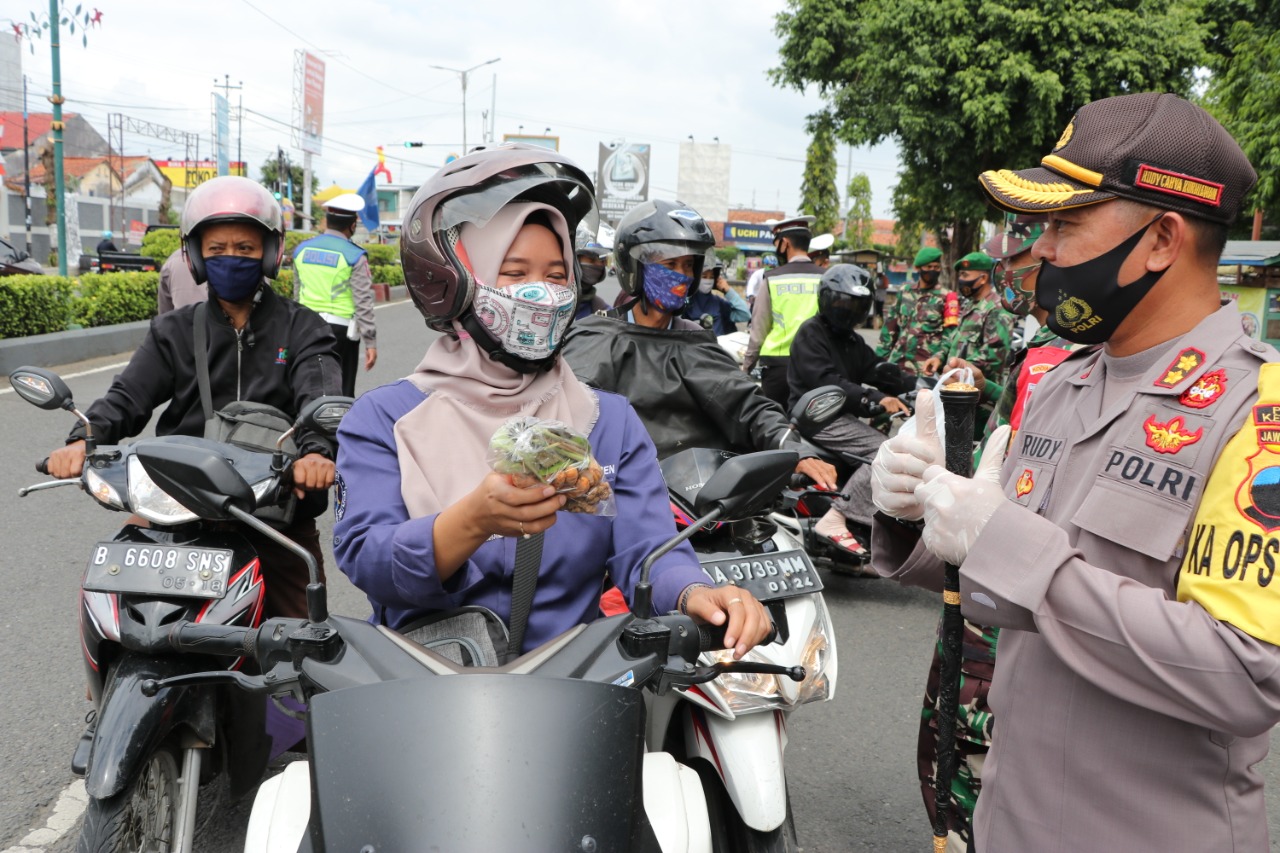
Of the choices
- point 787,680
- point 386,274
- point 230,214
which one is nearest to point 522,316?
point 787,680

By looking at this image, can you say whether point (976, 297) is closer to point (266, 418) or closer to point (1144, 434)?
point (266, 418)

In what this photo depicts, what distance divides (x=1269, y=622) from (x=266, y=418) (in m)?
2.86

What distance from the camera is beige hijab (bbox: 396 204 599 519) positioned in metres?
2.05

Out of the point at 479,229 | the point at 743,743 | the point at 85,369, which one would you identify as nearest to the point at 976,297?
the point at 743,743

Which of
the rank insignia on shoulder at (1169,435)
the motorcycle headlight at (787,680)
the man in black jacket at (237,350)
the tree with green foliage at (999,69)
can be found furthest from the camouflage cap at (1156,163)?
the tree with green foliage at (999,69)

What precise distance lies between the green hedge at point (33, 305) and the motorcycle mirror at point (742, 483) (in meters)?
12.3

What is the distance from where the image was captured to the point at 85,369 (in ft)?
39.0

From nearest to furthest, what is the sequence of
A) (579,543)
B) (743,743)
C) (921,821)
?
1. (579,543)
2. (743,743)
3. (921,821)

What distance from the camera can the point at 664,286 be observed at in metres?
4.21

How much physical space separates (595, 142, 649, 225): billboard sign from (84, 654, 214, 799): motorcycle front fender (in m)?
34.2

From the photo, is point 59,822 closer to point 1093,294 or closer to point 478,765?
point 478,765

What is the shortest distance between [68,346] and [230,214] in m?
10.2

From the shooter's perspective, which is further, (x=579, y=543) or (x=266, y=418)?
(x=266, y=418)

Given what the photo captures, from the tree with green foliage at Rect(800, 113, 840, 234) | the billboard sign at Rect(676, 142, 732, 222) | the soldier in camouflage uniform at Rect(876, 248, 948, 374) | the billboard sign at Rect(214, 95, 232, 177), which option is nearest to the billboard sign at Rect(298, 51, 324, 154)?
the billboard sign at Rect(214, 95, 232, 177)
